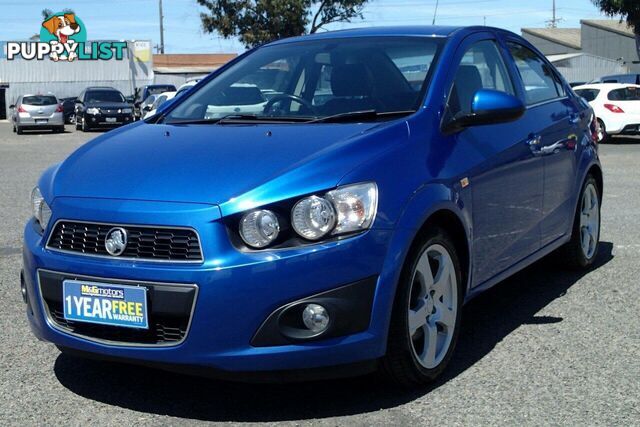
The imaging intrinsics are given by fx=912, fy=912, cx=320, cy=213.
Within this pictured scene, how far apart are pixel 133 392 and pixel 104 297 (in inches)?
25.6

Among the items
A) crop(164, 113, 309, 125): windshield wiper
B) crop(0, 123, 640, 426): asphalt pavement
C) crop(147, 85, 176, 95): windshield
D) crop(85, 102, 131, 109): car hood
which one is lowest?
crop(85, 102, 131, 109): car hood

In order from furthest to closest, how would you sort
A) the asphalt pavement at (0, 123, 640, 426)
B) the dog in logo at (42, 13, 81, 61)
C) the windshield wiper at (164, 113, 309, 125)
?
the dog in logo at (42, 13, 81, 61)
the windshield wiper at (164, 113, 309, 125)
the asphalt pavement at (0, 123, 640, 426)

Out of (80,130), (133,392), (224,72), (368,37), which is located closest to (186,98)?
(224,72)

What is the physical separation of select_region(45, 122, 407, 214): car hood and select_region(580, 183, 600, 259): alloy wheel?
8.71 feet

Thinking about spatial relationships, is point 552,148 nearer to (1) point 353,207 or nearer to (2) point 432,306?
(2) point 432,306

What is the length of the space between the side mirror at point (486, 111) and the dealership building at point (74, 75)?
51.2m

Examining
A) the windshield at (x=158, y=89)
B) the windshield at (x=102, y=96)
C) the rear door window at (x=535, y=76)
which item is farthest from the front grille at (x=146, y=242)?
the windshield at (x=158, y=89)

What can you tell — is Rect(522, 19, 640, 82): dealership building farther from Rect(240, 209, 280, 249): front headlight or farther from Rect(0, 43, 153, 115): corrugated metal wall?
Rect(240, 209, 280, 249): front headlight

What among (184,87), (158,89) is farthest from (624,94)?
(158,89)

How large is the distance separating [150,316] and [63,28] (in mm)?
53519

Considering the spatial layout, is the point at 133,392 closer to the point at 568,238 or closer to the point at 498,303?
the point at 498,303

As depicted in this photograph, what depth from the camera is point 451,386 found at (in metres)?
4.03

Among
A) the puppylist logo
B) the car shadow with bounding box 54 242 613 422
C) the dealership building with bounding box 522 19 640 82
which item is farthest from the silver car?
the dealership building with bounding box 522 19 640 82

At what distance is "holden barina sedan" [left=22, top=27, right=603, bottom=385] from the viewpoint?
344cm
